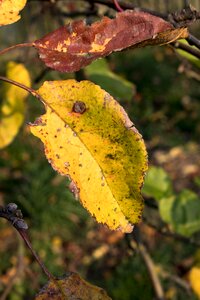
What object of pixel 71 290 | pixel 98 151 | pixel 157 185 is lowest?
pixel 157 185

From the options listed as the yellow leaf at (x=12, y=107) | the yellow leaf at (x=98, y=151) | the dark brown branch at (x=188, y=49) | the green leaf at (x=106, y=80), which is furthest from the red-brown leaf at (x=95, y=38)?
the green leaf at (x=106, y=80)

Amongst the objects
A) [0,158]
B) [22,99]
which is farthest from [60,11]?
[0,158]

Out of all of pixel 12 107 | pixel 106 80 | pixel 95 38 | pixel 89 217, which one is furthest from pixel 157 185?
pixel 89 217

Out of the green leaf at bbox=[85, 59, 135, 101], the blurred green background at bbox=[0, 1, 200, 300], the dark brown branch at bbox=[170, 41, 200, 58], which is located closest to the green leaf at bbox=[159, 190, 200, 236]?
the blurred green background at bbox=[0, 1, 200, 300]

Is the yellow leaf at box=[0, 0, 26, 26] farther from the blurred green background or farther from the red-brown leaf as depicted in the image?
the blurred green background

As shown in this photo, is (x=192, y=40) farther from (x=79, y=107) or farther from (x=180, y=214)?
(x=180, y=214)
